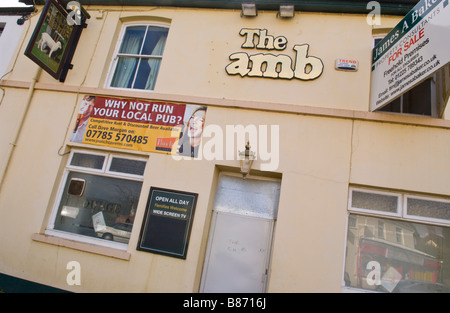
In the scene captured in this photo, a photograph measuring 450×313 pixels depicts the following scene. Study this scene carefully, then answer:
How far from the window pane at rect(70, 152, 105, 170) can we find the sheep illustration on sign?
10.7 feet

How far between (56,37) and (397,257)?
26.4 feet

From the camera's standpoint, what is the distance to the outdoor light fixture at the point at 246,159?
4807mm

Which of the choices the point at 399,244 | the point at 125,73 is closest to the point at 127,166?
the point at 125,73

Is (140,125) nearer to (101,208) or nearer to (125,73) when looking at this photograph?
(125,73)

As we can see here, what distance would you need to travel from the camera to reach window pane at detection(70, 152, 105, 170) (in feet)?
18.7

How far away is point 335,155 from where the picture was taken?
492cm

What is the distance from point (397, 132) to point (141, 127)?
4855 mm

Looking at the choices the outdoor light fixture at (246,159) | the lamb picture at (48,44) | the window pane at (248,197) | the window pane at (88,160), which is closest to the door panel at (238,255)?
the window pane at (248,197)

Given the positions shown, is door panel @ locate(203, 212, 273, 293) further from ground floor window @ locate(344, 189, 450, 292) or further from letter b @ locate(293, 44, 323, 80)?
letter b @ locate(293, 44, 323, 80)

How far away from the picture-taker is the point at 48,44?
5809mm

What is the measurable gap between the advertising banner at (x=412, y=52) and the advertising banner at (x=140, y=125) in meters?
3.34
